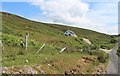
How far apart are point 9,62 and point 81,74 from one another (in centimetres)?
620

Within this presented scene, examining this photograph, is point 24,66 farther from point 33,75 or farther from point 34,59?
point 34,59

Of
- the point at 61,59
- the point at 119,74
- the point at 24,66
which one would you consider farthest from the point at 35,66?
the point at 119,74

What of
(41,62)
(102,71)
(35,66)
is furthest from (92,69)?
(35,66)

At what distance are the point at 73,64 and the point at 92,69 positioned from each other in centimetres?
266

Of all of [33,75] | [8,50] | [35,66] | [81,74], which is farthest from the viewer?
[8,50]

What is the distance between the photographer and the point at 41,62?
20172 mm

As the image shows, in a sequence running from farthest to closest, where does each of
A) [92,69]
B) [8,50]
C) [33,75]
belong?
[92,69]
[8,50]
[33,75]

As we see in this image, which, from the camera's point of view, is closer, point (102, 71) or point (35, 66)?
point (35, 66)

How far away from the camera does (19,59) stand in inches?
774

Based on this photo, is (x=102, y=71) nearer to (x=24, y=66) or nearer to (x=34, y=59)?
(x=34, y=59)

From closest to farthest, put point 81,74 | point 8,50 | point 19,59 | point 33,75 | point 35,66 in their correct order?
1. point 33,75
2. point 35,66
3. point 19,59
4. point 81,74
5. point 8,50

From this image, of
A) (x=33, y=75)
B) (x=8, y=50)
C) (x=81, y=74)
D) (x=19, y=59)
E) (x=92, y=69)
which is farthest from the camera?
(x=92, y=69)

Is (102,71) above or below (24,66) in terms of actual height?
below

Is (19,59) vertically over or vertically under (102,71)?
over
